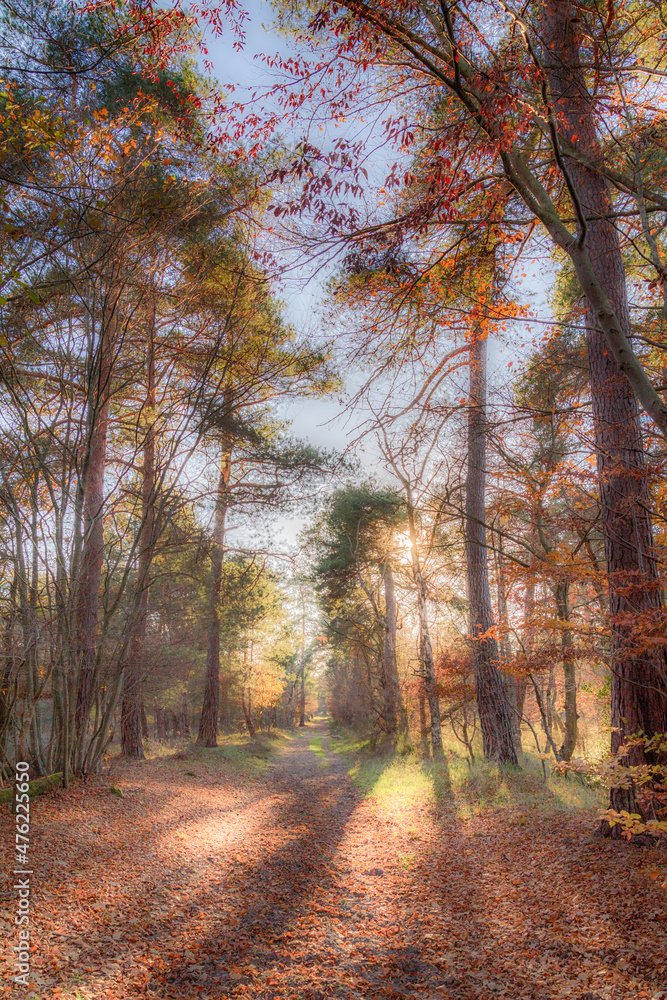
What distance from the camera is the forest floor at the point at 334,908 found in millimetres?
2916

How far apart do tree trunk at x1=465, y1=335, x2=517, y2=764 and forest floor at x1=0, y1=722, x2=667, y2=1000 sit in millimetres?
1932

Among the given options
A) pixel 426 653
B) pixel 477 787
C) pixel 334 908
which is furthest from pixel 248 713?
pixel 334 908

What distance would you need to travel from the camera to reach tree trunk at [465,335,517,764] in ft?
26.3

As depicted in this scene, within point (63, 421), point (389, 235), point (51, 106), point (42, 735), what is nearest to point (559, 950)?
point (389, 235)

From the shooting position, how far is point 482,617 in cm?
840

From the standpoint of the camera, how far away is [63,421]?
662cm

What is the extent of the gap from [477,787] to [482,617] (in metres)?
2.68

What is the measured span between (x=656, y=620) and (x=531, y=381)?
5202mm

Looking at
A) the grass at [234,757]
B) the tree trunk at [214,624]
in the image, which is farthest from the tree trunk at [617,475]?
the grass at [234,757]

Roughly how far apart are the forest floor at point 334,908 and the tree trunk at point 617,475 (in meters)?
1.09

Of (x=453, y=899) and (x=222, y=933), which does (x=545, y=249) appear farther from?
(x=222, y=933)

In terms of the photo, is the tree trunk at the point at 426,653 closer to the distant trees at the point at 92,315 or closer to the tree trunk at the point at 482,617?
the tree trunk at the point at 482,617

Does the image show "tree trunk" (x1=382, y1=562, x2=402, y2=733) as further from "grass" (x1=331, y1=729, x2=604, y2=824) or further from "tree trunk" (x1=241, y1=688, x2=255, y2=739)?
"tree trunk" (x1=241, y1=688, x2=255, y2=739)

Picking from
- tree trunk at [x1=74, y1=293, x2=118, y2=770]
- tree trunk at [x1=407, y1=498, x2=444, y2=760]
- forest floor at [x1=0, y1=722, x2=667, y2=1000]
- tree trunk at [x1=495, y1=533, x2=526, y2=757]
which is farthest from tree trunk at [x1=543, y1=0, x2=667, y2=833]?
tree trunk at [x1=407, y1=498, x2=444, y2=760]
